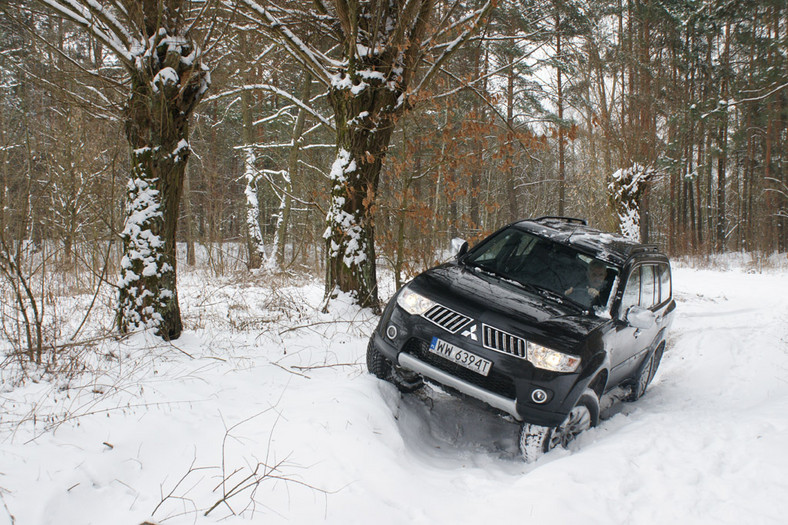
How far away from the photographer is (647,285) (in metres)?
5.28

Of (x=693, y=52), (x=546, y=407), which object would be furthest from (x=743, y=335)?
(x=693, y=52)

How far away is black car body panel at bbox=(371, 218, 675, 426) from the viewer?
3.59 m

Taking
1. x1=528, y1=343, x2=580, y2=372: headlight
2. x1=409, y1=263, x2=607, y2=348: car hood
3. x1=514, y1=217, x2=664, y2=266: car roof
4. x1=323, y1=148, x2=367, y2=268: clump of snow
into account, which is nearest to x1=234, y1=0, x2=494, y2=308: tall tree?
x1=323, y1=148, x2=367, y2=268: clump of snow

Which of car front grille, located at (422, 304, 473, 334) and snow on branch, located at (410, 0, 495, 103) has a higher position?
snow on branch, located at (410, 0, 495, 103)

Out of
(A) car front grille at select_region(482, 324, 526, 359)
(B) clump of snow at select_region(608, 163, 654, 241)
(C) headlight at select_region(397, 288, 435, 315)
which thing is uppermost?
(B) clump of snow at select_region(608, 163, 654, 241)

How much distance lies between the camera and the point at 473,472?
11.6ft

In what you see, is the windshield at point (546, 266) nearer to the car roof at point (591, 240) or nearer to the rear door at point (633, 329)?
the car roof at point (591, 240)

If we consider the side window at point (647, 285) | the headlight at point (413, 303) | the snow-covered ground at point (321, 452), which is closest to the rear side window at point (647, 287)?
the side window at point (647, 285)

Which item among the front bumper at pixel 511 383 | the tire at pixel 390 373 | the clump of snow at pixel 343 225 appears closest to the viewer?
the front bumper at pixel 511 383

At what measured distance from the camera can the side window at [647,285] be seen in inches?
200

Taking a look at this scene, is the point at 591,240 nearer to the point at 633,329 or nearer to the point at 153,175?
the point at 633,329

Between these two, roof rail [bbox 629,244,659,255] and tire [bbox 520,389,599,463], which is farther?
roof rail [bbox 629,244,659,255]

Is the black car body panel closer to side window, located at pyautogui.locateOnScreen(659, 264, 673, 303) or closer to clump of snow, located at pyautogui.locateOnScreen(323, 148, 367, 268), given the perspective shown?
side window, located at pyautogui.locateOnScreen(659, 264, 673, 303)

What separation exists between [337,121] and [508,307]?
4.66 m
